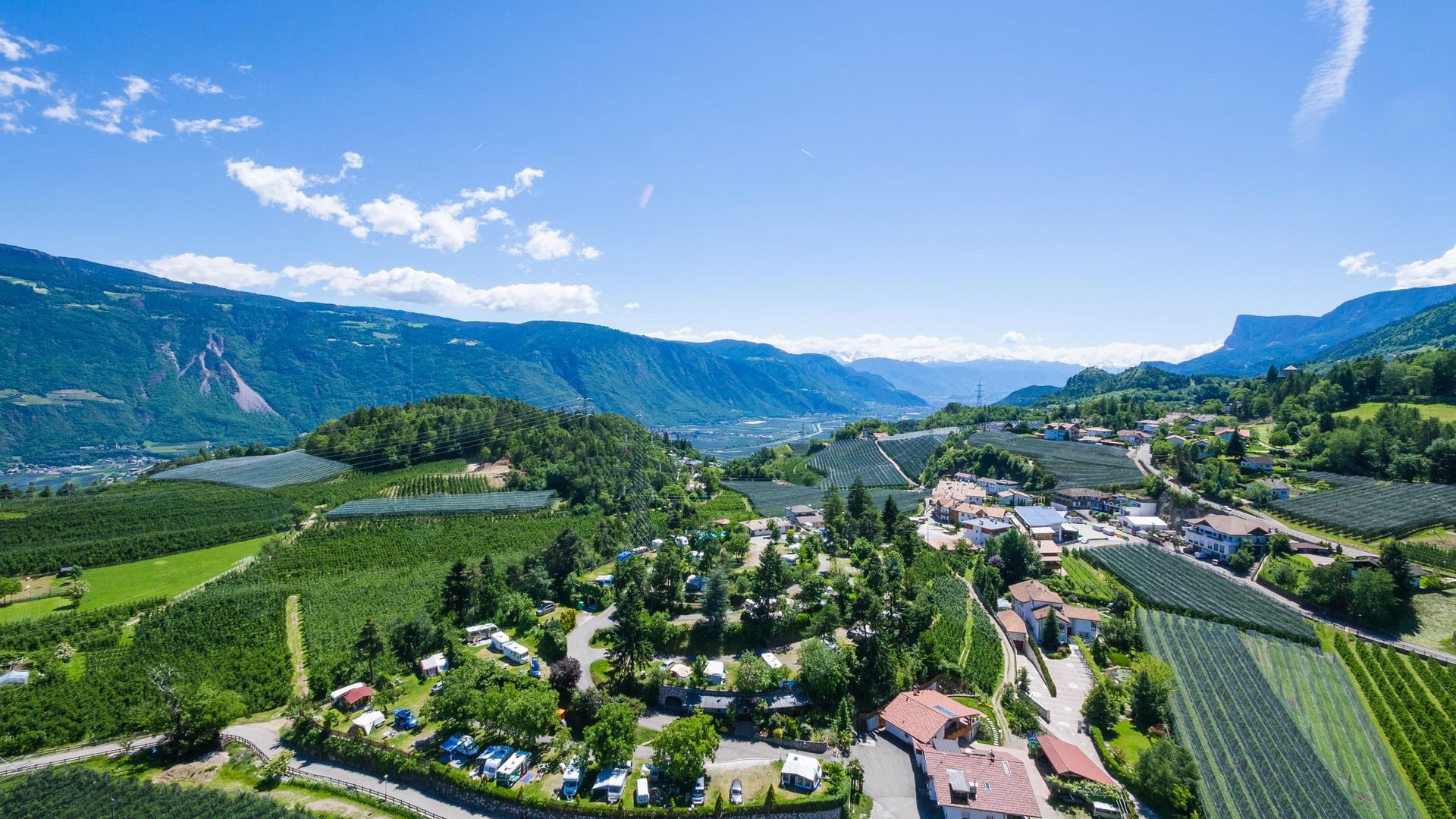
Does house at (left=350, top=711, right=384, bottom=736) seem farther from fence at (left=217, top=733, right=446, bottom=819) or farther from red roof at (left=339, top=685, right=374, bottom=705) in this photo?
fence at (left=217, top=733, right=446, bottom=819)

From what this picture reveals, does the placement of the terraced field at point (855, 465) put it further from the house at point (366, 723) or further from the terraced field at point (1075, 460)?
the house at point (366, 723)

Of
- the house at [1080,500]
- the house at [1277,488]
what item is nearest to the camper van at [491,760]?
the house at [1080,500]

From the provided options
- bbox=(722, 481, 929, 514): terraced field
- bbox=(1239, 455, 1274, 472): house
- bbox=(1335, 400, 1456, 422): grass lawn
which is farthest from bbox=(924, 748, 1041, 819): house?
bbox=(1335, 400, 1456, 422): grass lawn

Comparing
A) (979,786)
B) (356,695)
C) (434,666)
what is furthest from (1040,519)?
(356,695)

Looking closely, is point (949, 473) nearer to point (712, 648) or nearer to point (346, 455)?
point (712, 648)

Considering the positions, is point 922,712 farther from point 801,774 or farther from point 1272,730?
point 1272,730
